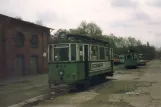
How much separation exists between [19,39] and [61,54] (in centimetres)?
1602

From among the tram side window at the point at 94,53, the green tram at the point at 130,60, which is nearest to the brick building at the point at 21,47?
the tram side window at the point at 94,53

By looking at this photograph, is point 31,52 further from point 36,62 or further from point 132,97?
point 132,97

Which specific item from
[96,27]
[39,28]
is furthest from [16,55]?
[96,27]

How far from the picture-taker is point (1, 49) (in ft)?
88.9

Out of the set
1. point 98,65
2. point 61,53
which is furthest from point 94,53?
point 61,53

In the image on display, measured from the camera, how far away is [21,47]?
3030 cm

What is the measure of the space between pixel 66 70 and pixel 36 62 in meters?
18.9

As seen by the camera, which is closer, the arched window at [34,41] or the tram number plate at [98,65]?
the tram number plate at [98,65]

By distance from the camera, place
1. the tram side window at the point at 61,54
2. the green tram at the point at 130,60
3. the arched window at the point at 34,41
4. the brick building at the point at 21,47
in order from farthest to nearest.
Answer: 1. the green tram at the point at 130,60
2. the arched window at the point at 34,41
3. the brick building at the point at 21,47
4. the tram side window at the point at 61,54

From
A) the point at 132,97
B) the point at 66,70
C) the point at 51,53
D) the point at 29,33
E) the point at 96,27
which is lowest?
the point at 132,97

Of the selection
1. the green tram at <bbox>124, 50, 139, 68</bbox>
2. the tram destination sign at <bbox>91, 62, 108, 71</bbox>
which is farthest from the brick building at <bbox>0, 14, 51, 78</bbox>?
the green tram at <bbox>124, 50, 139, 68</bbox>

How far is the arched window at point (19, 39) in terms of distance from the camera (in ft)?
97.3

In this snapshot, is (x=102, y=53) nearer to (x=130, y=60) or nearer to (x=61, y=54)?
(x=61, y=54)

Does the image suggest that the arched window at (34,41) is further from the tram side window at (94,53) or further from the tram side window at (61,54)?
the tram side window at (61,54)
